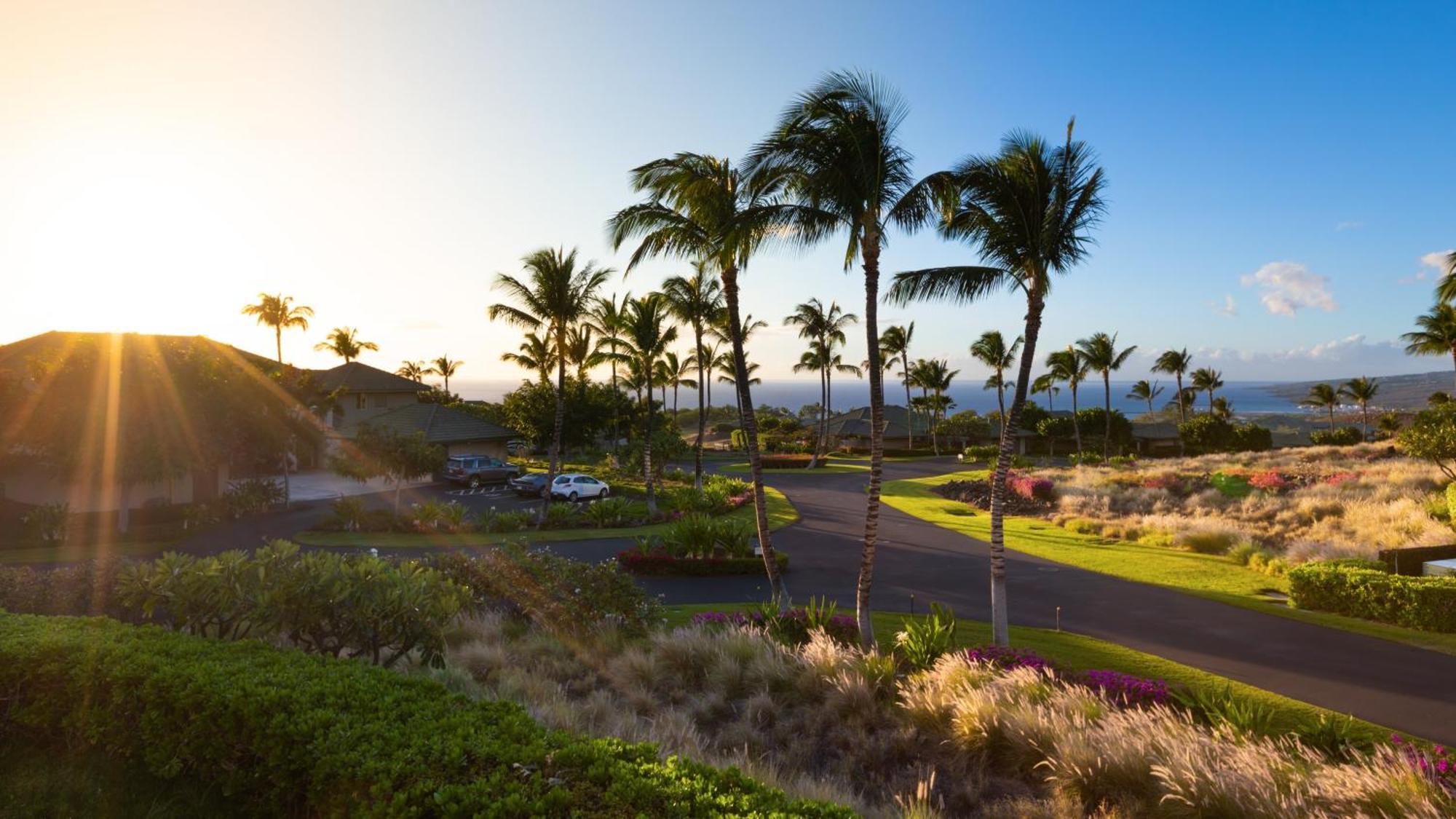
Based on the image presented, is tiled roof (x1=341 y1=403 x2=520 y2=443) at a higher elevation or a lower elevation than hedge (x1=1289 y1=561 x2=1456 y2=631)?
higher

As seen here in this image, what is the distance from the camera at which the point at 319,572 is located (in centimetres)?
859

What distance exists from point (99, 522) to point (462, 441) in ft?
70.0

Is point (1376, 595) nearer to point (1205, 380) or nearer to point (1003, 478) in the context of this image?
point (1003, 478)

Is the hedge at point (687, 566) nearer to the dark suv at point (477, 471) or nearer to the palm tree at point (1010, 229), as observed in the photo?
the palm tree at point (1010, 229)

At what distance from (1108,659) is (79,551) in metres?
29.7

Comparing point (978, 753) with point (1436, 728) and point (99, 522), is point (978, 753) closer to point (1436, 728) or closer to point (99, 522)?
point (1436, 728)

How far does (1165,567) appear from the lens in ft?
65.5

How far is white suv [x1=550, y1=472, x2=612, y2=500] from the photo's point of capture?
35.0 metres

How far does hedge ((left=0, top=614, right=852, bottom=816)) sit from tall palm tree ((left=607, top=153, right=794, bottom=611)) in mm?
9006

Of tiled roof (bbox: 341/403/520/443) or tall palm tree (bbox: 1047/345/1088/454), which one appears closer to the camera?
tiled roof (bbox: 341/403/520/443)

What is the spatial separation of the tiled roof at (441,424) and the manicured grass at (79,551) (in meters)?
20.1

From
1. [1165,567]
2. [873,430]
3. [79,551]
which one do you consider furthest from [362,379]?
[1165,567]

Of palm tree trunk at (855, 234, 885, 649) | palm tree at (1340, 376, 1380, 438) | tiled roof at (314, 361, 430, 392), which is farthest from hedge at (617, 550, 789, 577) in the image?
palm tree at (1340, 376, 1380, 438)

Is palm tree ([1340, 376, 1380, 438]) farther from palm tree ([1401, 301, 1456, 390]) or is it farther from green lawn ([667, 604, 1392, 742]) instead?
green lawn ([667, 604, 1392, 742])
